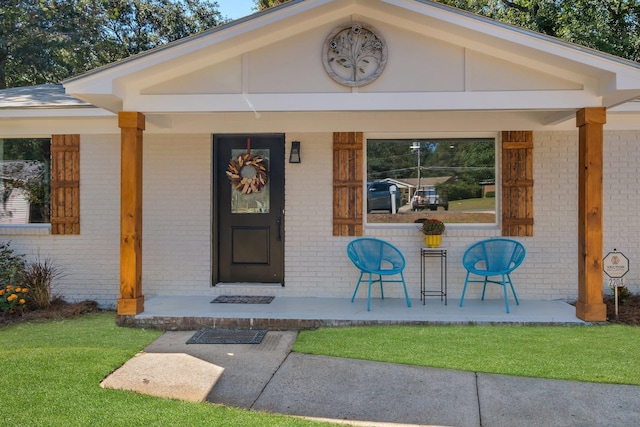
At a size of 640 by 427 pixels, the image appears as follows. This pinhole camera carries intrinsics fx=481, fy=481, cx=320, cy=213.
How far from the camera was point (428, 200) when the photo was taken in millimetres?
6477

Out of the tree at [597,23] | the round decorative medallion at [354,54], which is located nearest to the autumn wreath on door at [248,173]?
the round decorative medallion at [354,54]

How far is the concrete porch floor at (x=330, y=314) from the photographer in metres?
5.14

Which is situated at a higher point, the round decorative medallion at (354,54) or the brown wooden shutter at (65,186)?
the round decorative medallion at (354,54)

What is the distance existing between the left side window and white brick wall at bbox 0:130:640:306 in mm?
344

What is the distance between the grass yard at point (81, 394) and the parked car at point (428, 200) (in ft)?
12.1

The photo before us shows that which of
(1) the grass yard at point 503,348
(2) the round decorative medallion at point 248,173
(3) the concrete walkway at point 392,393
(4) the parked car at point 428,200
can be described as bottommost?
(3) the concrete walkway at point 392,393

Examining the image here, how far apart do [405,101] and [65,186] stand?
462 cm

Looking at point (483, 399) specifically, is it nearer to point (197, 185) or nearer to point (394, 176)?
point (394, 176)

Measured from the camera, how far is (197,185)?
6.41 m

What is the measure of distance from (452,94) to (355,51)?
1095mm

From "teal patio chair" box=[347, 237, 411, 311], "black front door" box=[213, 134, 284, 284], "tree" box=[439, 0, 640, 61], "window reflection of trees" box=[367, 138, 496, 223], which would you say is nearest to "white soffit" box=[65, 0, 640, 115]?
"black front door" box=[213, 134, 284, 284]

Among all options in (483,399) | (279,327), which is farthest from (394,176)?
(483,399)

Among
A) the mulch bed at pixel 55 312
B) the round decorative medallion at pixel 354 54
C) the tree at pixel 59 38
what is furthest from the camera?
the tree at pixel 59 38

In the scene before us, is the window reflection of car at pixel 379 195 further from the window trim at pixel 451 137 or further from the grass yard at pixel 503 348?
the grass yard at pixel 503 348
